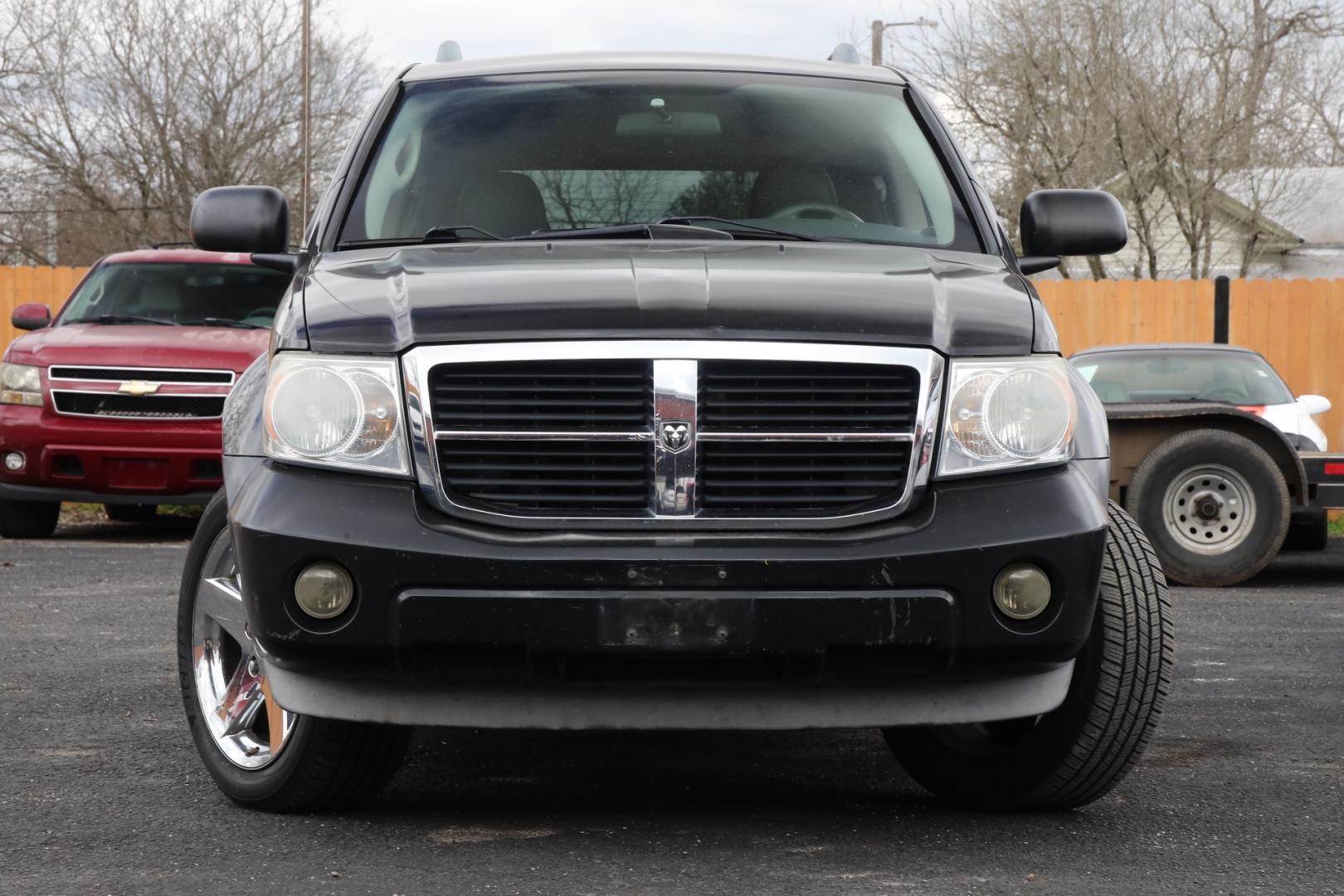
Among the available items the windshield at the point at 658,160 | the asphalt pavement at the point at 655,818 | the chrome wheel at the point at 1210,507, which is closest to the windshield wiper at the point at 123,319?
the asphalt pavement at the point at 655,818

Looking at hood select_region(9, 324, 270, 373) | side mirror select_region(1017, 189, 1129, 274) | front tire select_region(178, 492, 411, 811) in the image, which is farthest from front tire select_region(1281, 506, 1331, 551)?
→ front tire select_region(178, 492, 411, 811)

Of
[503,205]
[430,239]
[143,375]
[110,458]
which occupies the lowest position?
[110,458]

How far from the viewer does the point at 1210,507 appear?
891 cm

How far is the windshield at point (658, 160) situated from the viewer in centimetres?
447

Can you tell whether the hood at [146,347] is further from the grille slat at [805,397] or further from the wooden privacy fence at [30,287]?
the wooden privacy fence at [30,287]

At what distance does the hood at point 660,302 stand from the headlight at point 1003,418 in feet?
0.17

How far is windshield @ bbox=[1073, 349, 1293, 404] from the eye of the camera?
1157 cm

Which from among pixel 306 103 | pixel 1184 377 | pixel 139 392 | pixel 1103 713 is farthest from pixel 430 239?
pixel 306 103

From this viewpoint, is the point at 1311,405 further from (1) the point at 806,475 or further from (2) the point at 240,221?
(1) the point at 806,475

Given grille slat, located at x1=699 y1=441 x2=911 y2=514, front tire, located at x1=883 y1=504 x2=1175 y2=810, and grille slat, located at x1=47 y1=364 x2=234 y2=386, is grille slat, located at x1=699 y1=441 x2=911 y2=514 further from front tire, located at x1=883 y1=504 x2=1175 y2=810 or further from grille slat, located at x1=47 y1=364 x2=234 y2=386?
grille slat, located at x1=47 y1=364 x2=234 y2=386

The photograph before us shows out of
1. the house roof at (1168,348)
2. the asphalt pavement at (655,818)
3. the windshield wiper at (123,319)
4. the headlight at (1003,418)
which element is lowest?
the asphalt pavement at (655,818)

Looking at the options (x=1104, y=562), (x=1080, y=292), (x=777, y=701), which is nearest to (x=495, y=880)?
(x=777, y=701)

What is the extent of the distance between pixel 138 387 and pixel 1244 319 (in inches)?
487

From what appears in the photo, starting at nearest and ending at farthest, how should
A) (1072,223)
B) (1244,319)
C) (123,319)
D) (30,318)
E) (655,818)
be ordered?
(655,818) < (1072,223) < (123,319) < (30,318) < (1244,319)
